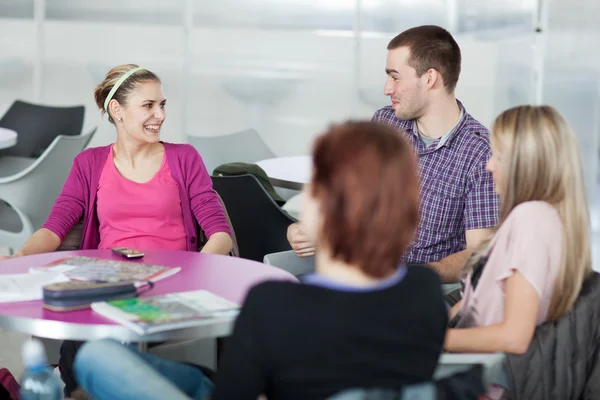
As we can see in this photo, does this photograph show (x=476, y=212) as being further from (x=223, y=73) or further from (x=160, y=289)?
(x=223, y=73)

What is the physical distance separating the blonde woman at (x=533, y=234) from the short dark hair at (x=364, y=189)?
0.68m

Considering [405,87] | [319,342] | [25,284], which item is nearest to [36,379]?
[25,284]

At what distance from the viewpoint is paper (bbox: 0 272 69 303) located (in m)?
2.18

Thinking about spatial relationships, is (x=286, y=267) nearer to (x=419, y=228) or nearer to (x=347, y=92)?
(x=419, y=228)

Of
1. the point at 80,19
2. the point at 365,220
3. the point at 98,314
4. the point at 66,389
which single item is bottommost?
the point at 66,389

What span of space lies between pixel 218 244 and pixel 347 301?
1.67 metres

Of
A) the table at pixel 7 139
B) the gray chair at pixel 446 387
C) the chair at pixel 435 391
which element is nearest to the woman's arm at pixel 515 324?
the gray chair at pixel 446 387

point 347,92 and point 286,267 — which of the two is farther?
point 347,92

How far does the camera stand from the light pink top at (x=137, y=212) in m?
3.18

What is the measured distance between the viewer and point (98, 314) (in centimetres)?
206

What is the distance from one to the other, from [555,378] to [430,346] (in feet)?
2.18

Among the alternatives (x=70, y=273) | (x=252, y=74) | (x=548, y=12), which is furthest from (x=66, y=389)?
(x=548, y=12)

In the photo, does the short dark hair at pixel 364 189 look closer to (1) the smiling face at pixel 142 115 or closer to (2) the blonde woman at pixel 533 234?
(2) the blonde woman at pixel 533 234

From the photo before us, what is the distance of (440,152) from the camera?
3.19m
